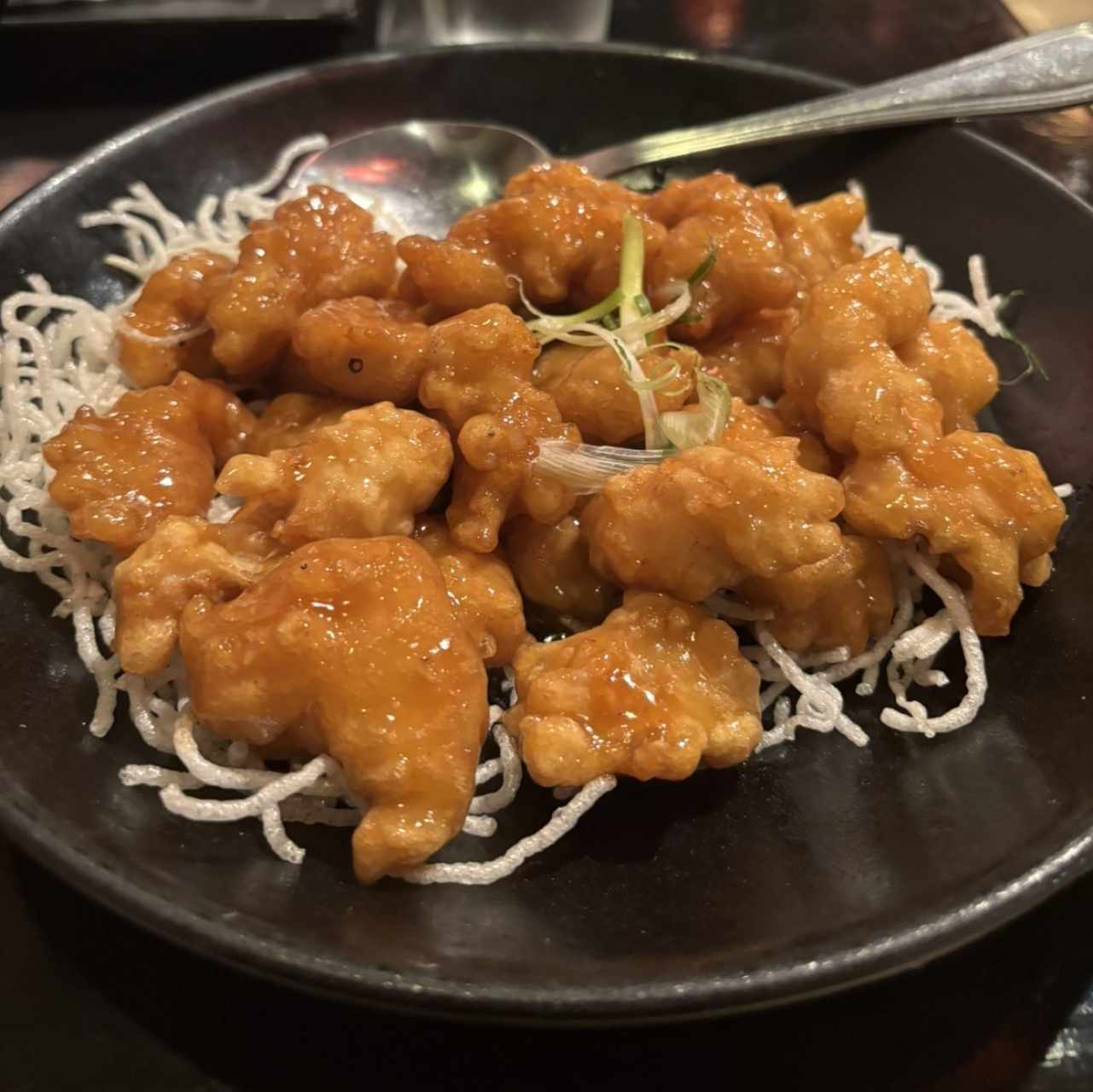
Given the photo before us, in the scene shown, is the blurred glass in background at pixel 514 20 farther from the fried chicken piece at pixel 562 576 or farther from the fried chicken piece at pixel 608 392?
the fried chicken piece at pixel 562 576

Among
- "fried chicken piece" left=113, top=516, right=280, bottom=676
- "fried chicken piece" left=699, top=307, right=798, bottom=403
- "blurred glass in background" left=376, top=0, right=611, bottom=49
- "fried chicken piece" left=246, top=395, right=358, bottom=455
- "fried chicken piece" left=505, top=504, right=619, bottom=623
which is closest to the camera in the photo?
"fried chicken piece" left=113, top=516, right=280, bottom=676

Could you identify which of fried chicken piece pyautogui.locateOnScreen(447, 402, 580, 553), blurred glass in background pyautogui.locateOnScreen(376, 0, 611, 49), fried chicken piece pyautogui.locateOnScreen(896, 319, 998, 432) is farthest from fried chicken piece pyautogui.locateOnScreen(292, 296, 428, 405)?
blurred glass in background pyautogui.locateOnScreen(376, 0, 611, 49)

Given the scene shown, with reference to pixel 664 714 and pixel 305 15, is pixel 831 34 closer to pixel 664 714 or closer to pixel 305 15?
pixel 305 15

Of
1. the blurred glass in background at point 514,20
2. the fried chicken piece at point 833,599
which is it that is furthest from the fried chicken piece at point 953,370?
the blurred glass in background at point 514,20

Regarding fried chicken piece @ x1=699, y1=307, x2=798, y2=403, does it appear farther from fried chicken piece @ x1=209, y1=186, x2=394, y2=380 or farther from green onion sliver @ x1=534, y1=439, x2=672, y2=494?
fried chicken piece @ x1=209, y1=186, x2=394, y2=380

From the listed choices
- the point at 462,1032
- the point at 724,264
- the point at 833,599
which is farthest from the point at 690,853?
the point at 724,264
